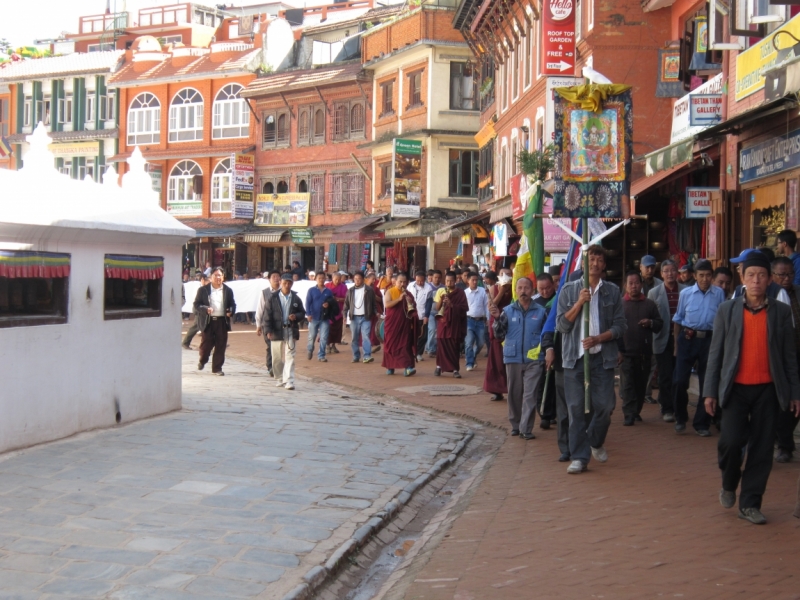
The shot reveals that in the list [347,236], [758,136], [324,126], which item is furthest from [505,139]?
[758,136]

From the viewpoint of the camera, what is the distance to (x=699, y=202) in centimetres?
1548

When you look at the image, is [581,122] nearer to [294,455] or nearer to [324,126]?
[294,455]

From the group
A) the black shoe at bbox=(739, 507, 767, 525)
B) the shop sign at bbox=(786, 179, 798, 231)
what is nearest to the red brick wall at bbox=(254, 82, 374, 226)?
the shop sign at bbox=(786, 179, 798, 231)

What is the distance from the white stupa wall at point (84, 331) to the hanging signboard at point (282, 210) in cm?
3424

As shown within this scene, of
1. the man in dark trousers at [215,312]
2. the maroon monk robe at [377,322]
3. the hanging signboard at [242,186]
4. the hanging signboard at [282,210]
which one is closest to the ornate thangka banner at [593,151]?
the man in dark trousers at [215,312]

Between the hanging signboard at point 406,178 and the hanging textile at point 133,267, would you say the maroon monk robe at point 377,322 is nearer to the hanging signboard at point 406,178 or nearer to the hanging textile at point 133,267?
the hanging textile at point 133,267

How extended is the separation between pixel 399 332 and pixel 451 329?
3.04 ft

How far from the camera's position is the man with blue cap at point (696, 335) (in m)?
10.9

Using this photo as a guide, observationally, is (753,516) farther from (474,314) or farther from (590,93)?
(474,314)

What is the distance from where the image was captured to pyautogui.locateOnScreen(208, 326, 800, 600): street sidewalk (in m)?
5.60

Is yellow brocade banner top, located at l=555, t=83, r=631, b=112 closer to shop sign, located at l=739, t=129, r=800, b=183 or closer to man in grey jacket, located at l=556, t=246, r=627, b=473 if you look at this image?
man in grey jacket, located at l=556, t=246, r=627, b=473

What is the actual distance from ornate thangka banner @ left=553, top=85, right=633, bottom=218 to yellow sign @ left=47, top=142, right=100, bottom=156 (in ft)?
155

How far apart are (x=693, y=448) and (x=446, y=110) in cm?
3026

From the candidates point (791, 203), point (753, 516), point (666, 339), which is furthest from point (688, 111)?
point (753, 516)
